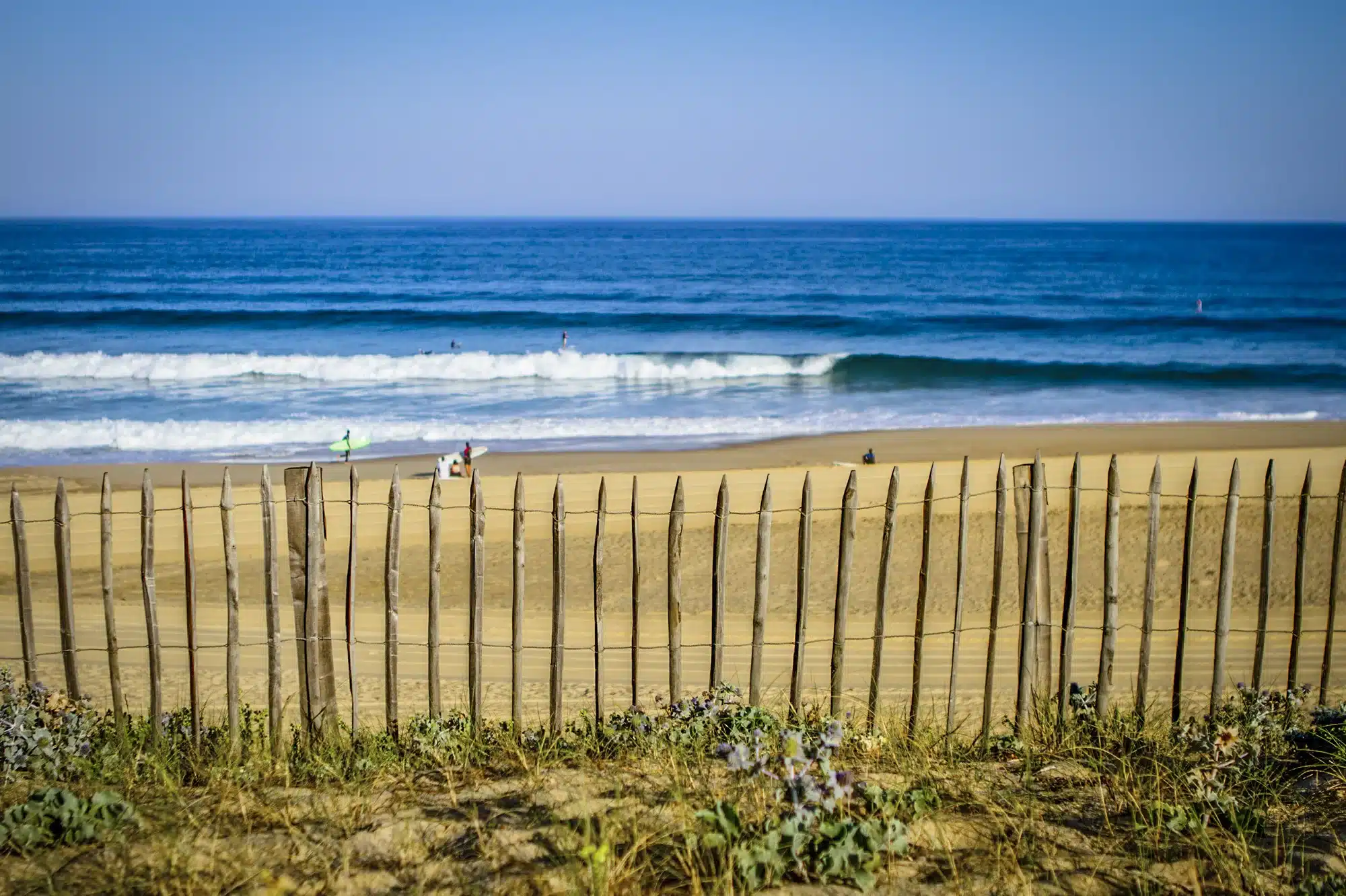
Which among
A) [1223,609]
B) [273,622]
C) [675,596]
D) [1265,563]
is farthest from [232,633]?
[1265,563]

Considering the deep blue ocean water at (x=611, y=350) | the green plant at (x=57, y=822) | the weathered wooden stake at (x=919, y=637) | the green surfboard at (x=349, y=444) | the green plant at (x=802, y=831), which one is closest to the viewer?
the green plant at (x=802, y=831)

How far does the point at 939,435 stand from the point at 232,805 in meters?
18.6

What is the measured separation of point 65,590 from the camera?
18.8 feet

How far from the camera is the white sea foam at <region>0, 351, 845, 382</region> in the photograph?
29672mm

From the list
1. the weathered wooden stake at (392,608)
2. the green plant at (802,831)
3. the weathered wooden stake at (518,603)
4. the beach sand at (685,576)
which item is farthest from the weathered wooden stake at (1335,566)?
the weathered wooden stake at (392,608)

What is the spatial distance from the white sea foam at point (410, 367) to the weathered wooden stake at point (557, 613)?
25.6 meters

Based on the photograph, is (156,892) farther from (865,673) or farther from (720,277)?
(720,277)

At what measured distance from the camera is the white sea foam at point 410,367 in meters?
29.7

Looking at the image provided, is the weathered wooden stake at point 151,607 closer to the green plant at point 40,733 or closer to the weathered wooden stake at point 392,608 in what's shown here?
the green plant at point 40,733

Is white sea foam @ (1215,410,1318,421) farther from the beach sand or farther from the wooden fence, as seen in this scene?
the wooden fence

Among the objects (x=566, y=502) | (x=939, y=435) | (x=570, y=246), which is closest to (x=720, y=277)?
(x=570, y=246)

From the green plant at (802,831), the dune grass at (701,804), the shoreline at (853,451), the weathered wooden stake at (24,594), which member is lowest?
the shoreline at (853,451)

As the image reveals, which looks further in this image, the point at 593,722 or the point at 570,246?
the point at 570,246

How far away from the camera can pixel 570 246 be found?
9712 cm
